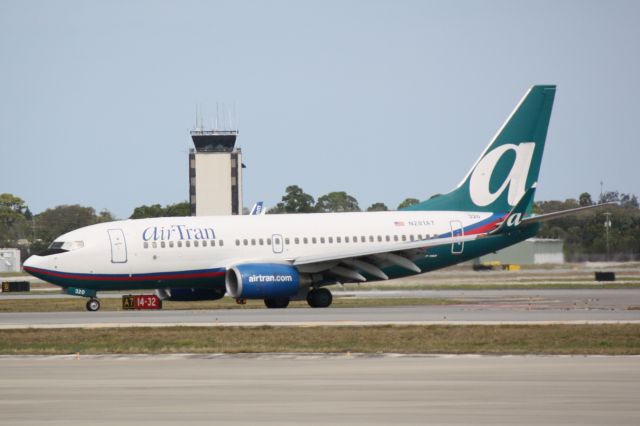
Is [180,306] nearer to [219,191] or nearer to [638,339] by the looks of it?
[638,339]

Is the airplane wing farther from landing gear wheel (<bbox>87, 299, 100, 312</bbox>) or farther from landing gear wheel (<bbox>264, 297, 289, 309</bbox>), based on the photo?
landing gear wheel (<bbox>87, 299, 100, 312</bbox>)

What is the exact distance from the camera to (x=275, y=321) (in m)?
35.0

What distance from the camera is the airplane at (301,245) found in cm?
4447

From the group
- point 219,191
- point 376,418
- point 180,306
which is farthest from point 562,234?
point 376,418

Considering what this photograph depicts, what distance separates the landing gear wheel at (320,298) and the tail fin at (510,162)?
6997mm

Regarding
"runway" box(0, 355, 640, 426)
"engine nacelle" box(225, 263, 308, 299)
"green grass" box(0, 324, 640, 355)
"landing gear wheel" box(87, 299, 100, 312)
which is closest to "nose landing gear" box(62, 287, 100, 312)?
"landing gear wheel" box(87, 299, 100, 312)

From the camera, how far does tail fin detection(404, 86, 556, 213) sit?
49719 mm

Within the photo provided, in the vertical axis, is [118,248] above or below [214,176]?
below

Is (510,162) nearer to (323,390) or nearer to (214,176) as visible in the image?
(323,390)

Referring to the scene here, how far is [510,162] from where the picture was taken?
5012cm

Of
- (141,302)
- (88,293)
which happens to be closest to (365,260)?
(141,302)

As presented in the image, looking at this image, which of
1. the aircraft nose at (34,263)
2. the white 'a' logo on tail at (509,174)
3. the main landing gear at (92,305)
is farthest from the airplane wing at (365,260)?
the aircraft nose at (34,263)

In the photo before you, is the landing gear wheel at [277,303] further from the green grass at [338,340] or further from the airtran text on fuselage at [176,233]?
the green grass at [338,340]

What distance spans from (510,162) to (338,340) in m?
24.2
